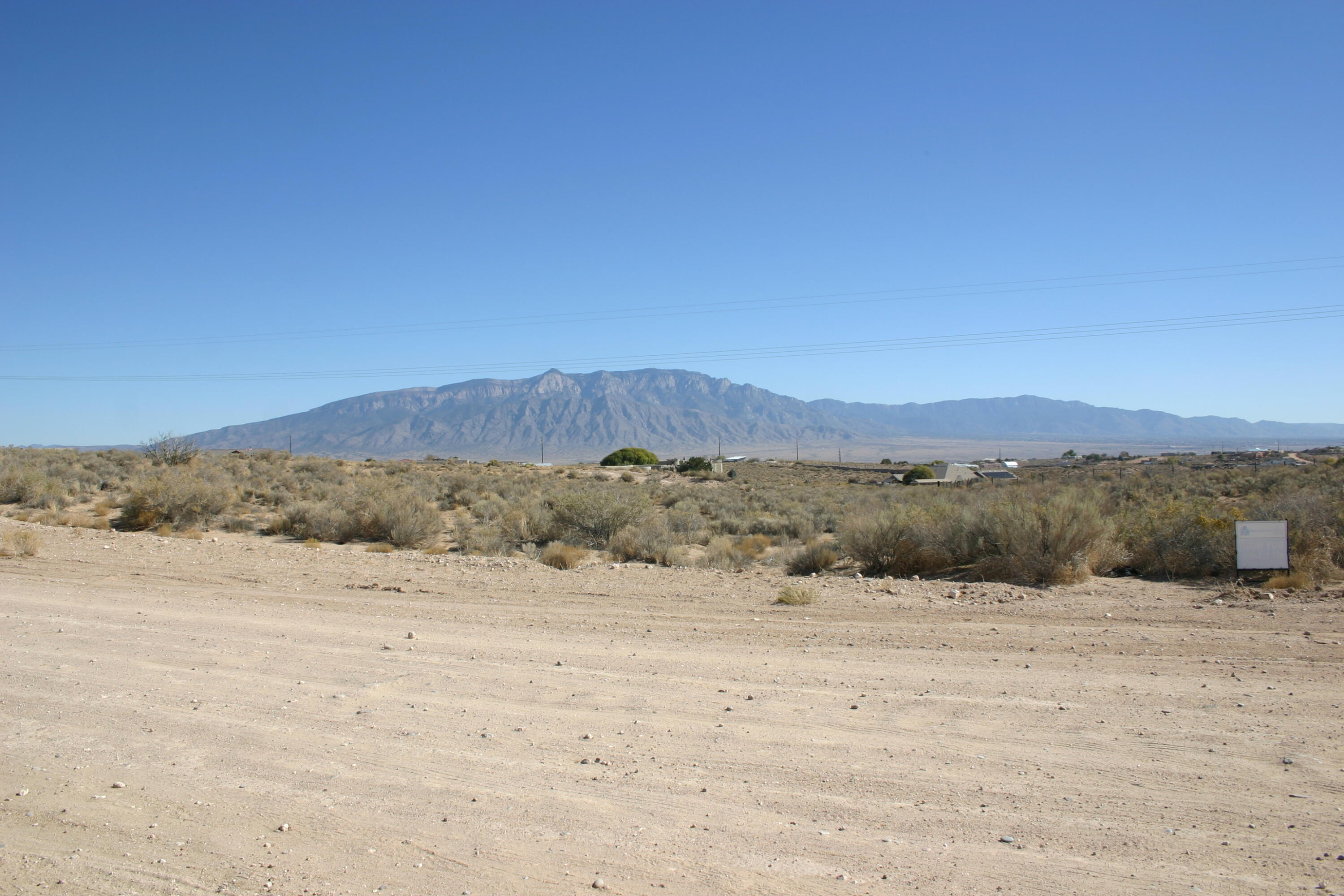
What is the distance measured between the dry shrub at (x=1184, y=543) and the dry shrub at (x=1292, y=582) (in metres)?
0.93

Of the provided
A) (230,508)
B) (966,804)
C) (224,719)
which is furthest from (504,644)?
(230,508)

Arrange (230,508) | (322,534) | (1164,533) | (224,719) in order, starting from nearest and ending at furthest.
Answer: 1. (224,719)
2. (1164,533)
3. (322,534)
4. (230,508)

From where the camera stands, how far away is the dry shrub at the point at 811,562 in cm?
1602

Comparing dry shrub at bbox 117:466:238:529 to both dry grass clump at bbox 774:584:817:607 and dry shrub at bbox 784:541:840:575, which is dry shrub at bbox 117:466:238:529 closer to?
dry shrub at bbox 784:541:840:575

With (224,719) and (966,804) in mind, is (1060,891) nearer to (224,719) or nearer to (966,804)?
(966,804)

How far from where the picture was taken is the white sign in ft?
40.9

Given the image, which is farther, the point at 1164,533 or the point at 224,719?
the point at 1164,533

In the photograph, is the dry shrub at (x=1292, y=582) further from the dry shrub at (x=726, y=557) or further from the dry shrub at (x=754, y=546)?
the dry shrub at (x=754, y=546)

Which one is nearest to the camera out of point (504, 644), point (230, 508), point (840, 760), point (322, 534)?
point (840, 760)

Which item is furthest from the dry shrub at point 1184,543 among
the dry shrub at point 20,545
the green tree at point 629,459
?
the green tree at point 629,459

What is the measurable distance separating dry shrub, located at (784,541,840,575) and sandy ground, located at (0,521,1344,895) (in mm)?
5150

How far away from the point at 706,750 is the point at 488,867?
6.50 ft

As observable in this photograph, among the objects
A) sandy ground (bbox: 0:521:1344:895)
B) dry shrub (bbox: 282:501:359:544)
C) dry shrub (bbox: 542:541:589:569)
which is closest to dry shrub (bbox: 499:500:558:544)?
dry shrub (bbox: 542:541:589:569)

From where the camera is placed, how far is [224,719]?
261 inches
